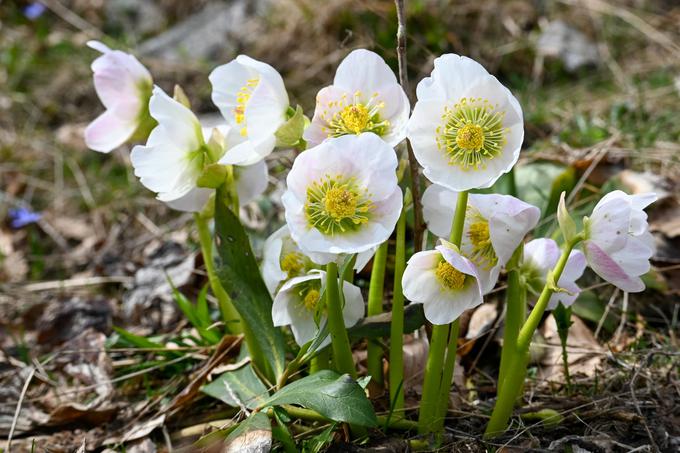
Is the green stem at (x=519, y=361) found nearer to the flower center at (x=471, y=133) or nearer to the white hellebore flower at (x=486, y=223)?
the white hellebore flower at (x=486, y=223)

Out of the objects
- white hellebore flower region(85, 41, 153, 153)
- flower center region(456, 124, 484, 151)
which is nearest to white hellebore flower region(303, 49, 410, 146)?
flower center region(456, 124, 484, 151)


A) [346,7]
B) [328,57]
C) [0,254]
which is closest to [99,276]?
[0,254]

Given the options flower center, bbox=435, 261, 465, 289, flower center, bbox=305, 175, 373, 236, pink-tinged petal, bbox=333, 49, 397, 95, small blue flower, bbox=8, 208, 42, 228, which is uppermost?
pink-tinged petal, bbox=333, 49, 397, 95

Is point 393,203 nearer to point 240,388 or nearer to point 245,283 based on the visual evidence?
point 245,283

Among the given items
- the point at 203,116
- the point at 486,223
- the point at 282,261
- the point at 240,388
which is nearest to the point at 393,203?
the point at 486,223

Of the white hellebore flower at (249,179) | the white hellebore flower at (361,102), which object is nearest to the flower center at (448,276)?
the white hellebore flower at (361,102)

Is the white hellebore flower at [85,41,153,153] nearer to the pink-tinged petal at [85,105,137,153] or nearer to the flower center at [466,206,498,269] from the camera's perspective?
the pink-tinged petal at [85,105,137,153]

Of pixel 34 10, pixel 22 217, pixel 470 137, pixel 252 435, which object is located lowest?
pixel 22 217
